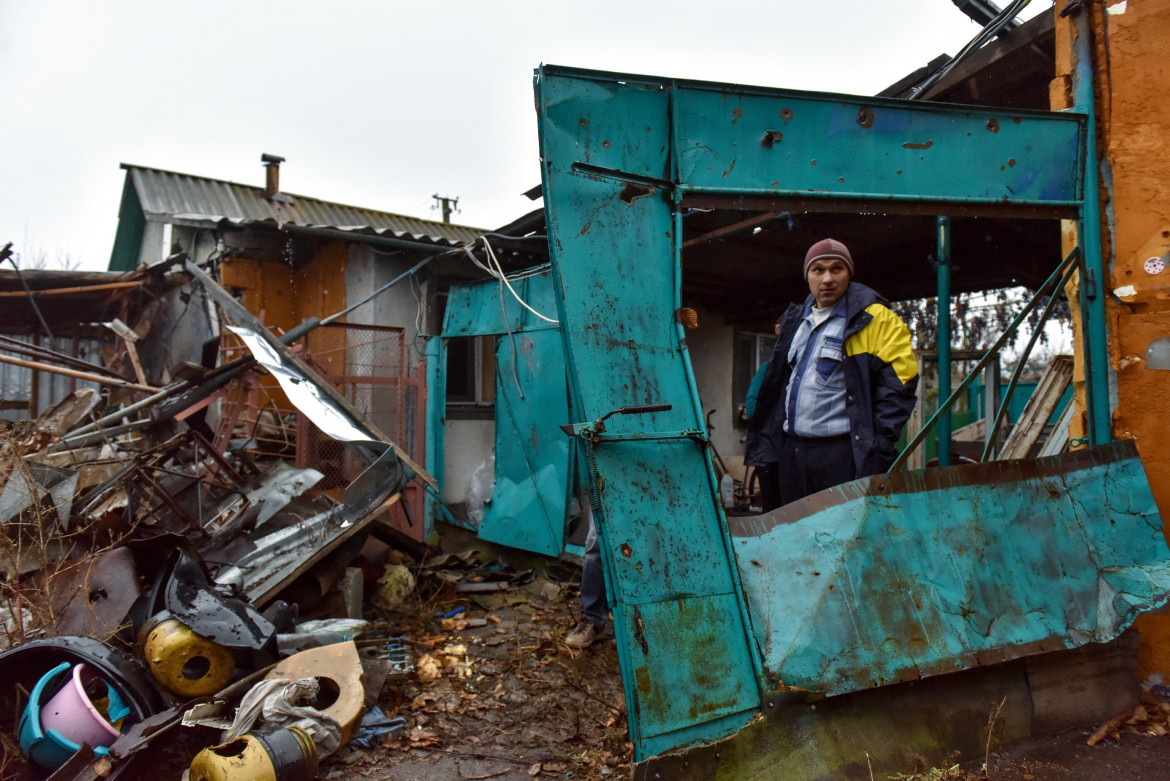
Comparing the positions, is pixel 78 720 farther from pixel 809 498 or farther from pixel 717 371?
pixel 717 371

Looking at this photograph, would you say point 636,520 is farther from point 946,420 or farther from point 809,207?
point 946,420

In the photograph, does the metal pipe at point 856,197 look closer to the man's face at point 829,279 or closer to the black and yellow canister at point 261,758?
the man's face at point 829,279

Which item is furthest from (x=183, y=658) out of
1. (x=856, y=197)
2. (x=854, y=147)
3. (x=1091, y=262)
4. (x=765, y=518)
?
(x=1091, y=262)

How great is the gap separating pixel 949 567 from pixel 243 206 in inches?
420

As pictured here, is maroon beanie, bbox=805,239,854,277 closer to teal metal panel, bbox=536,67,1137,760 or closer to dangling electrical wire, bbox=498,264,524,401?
teal metal panel, bbox=536,67,1137,760

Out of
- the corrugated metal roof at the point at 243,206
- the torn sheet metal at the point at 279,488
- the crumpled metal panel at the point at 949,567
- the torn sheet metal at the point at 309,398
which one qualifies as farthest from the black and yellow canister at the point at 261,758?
the corrugated metal roof at the point at 243,206

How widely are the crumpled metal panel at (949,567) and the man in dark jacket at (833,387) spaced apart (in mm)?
340

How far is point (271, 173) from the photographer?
9.08m

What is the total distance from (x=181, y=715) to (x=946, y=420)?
188 inches

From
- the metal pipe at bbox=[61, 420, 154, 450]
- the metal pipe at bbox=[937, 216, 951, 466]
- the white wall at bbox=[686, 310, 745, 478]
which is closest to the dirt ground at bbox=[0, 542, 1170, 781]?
the metal pipe at bbox=[937, 216, 951, 466]

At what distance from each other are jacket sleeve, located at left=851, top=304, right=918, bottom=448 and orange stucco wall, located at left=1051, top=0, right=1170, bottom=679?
1103 mm

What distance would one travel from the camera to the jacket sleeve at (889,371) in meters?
2.73

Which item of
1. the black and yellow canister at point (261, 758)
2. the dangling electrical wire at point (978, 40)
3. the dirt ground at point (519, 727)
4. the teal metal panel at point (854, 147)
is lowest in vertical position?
the dirt ground at point (519, 727)

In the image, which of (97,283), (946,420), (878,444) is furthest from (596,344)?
(97,283)
